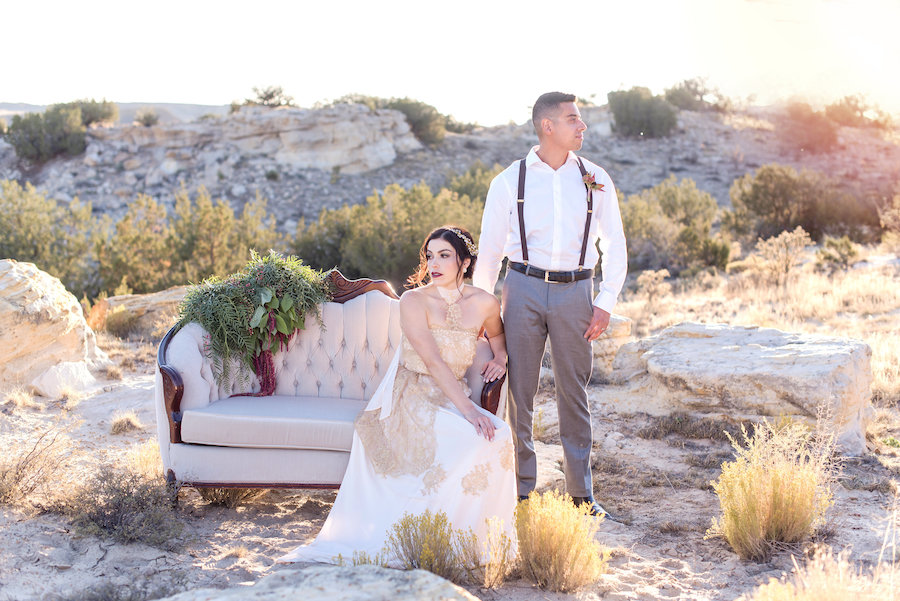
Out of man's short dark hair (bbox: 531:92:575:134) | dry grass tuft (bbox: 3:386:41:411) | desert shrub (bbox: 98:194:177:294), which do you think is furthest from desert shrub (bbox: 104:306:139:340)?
man's short dark hair (bbox: 531:92:575:134)

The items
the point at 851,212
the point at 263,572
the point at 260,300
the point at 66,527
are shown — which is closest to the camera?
the point at 263,572

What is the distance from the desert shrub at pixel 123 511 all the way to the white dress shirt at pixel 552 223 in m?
2.10

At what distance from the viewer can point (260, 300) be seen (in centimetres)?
486

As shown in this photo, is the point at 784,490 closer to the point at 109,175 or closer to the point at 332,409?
the point at 332,409

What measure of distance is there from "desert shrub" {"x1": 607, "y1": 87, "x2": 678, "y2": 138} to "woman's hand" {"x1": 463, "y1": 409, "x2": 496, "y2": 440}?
101 ft

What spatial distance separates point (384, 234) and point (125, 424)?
10.2 meters

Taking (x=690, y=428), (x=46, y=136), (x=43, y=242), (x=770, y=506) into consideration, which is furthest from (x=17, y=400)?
(x=46, y=136)

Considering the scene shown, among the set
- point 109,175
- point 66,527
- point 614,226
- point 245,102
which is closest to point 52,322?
point 66,527

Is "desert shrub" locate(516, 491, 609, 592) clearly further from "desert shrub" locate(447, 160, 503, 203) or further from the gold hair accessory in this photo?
"desert shrub" locate(447, 160, 503, 203)

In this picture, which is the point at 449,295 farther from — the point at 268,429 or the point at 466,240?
the point at 268,429

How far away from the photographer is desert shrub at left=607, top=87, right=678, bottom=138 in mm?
32844

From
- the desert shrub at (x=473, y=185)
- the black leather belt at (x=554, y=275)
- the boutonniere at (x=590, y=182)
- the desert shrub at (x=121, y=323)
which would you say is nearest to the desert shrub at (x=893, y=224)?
the desert shrub at (x=473, y=185)

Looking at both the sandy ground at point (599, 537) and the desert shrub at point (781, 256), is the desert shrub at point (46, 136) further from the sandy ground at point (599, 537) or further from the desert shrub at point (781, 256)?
the sandy ground at point (599, 537)

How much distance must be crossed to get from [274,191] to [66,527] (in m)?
23.6
